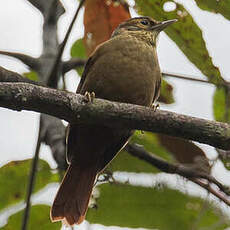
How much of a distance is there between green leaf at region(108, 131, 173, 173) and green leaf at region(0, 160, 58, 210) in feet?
1.29

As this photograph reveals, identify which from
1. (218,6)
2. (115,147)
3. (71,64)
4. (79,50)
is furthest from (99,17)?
(218,6)

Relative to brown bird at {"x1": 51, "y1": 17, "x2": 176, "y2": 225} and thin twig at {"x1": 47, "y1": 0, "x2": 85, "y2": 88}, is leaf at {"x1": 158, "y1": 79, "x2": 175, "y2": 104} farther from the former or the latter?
thin twig at {"x1": 47, "y1": 0, "x2": 85, "y2": 88}

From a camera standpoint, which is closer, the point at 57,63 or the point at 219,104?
the point at 57,63

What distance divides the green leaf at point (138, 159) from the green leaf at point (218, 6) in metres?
0.94

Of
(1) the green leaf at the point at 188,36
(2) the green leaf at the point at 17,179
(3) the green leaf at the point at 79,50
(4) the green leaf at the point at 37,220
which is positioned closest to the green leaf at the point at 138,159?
(2) the green leaf at the point at 17,179

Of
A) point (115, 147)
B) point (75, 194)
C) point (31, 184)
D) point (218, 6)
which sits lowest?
point (75, 194)

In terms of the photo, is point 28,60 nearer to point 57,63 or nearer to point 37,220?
point 57,63

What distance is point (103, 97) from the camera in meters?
3.27

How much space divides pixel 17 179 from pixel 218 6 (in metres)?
1.49

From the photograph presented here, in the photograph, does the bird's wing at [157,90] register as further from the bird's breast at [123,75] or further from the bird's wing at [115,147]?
the bird's wing at [115,147]

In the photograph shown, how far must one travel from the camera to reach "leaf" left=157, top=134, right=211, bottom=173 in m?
3.01

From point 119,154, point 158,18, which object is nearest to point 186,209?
point 119,154

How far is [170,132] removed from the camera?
244cm

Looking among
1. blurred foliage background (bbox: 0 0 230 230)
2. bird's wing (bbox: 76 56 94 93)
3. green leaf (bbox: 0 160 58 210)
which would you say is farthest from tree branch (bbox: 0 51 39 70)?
green leaf (bbox: 0 160 58 210)
